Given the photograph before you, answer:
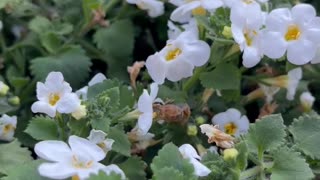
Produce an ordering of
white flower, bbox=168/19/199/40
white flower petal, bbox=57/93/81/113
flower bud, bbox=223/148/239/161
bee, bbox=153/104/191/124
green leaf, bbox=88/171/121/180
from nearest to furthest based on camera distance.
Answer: green leaf, bbox=88/171/121/180, flower bud, bbox=223/148/239/161, white flower petal, bbox=57/93/81/113, bee, bbox=153/104/191/124, white flower, bbox=168/19/199/40

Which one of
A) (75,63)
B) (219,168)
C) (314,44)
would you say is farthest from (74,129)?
(314,44)

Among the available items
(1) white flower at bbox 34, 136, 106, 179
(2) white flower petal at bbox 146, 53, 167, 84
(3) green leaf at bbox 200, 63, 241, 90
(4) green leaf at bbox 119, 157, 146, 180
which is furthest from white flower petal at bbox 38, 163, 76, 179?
(3) green leaf at bbox 200, 63, 241, 90

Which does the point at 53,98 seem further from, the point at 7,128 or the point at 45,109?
the point at 7,128

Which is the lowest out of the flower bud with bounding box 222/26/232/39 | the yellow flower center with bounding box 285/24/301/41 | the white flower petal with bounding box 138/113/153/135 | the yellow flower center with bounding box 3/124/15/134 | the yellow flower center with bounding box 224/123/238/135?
the yellow flower center with bounding box 224/123/238/135

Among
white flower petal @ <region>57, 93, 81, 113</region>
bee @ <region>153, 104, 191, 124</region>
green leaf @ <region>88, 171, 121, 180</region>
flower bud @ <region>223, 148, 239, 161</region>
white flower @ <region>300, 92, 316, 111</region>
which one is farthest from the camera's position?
white flower @ <region>300, 92, 316, 111</region>

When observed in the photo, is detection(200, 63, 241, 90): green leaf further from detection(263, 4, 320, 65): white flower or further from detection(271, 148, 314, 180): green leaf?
detection(271, 148, 314, 180): green leaf

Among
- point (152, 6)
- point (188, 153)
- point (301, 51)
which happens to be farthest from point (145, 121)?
point (152, 6)
